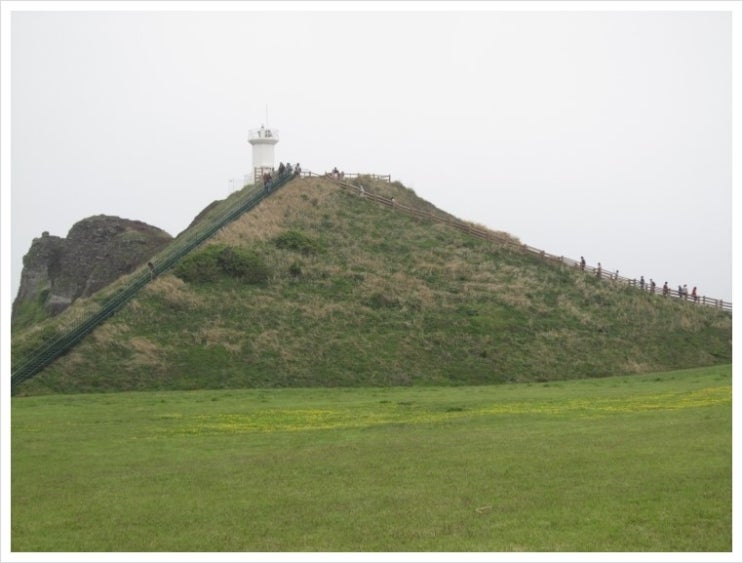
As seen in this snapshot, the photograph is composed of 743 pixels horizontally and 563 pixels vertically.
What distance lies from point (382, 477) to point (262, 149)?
68.9 m

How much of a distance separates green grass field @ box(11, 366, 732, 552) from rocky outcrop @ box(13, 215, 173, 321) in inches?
2070

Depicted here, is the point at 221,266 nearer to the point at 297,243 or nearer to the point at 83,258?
the point at 297,243

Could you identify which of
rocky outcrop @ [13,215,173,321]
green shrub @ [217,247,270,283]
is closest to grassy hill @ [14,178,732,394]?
green shrub @ [217,247,270,283]

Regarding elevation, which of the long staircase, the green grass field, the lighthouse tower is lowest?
the green grass field

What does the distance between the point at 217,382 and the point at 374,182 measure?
4063cm

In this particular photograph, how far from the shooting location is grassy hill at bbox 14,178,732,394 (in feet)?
160

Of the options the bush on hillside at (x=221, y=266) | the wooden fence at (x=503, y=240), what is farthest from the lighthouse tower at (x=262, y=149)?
the bush on hillside at (x=221, y=266)

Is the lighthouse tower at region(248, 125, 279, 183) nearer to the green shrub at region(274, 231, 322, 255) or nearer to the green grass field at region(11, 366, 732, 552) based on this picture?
the green shrub at region(274, 231, 322, 255)

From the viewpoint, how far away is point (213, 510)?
18938 mm

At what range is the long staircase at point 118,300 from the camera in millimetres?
46750

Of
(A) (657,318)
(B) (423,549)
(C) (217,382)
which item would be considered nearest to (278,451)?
(B) (423,549)

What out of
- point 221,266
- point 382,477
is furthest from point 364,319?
point 382,477

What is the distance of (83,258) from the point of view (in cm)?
9156

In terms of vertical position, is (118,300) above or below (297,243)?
below
